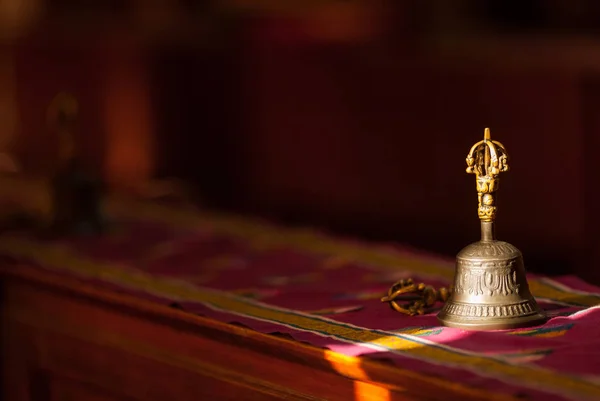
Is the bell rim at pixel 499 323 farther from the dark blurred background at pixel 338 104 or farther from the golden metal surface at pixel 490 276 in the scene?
the dark blurred background at pixel 338 104

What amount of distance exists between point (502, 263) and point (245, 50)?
462 cm

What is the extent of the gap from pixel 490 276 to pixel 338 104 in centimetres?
395

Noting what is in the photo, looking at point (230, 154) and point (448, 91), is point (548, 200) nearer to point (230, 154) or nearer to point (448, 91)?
point (448, 91)

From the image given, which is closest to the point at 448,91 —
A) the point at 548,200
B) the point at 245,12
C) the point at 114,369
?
the point at 548,200

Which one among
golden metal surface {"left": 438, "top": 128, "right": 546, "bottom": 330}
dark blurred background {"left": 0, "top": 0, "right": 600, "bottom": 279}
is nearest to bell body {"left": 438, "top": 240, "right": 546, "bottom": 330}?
golden metal surface {"left": 438, "top": 128, "right": 546, "bottom": 330}

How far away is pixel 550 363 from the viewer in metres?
2.23

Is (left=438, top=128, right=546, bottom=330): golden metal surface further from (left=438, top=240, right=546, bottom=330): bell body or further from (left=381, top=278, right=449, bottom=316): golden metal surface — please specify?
(left=381, top=278, right=449, bottom=316): golden metal surface

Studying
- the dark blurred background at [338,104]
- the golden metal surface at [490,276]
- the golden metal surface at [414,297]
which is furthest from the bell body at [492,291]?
the dark blurred background at [338,104]

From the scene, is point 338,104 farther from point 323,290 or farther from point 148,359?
point 148,359

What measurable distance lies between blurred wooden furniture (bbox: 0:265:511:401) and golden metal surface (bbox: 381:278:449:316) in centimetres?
28

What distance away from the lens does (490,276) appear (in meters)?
2.47

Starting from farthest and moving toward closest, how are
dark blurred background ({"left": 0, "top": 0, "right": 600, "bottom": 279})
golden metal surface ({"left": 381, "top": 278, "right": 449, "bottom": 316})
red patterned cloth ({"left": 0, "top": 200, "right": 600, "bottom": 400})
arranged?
dark blurred background ({"left": 0, "top": 0, "right": 600, "bottom": 279}) → golden metal surface ({"left": 381, "top": 278, "right": 449, "bottom": 316}) → red patterned cloth ({"left": 0, "top": 200, "right": 600, "bottom": 400})

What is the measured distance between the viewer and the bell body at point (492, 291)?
2465mm

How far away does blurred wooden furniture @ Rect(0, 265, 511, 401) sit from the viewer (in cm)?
244
